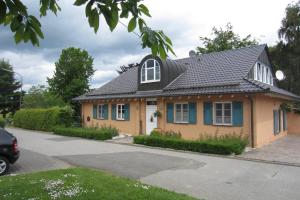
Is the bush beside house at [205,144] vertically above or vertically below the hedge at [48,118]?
below

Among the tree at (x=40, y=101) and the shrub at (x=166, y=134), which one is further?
the tree at (x=40, y=101)

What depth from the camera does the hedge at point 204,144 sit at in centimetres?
1371

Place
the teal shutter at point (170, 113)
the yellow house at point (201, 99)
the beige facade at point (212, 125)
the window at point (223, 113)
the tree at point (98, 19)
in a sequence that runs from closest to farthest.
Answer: the tree at point (98, 19), the beige facade at point (212, 125), the yellow house at point (201, 99), the window at point (223, 113), the teal shutter at point (170, 113)

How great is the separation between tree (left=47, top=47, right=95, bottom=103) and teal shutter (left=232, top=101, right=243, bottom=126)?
3319cm

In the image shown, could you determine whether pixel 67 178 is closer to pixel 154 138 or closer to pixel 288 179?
pixel 288 179

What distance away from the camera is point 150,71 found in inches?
861

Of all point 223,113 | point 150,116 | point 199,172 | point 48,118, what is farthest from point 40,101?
point 199,172

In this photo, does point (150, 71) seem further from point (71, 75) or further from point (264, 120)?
point (71, 75)

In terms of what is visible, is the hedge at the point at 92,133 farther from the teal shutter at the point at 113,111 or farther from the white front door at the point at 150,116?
the white front door at the point at 150,116

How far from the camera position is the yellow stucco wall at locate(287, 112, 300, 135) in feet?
81.0

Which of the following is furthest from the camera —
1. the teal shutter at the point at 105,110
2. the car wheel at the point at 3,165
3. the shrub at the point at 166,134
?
the teal shutter at the point at 105,110

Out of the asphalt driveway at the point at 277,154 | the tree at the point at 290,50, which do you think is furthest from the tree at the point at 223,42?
the asphalt driveway at the point at 277,154

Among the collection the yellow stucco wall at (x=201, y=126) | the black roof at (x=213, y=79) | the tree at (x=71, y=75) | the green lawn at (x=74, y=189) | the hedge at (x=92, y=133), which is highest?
the tree at (x=71, y=75)

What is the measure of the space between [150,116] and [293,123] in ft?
40.7
